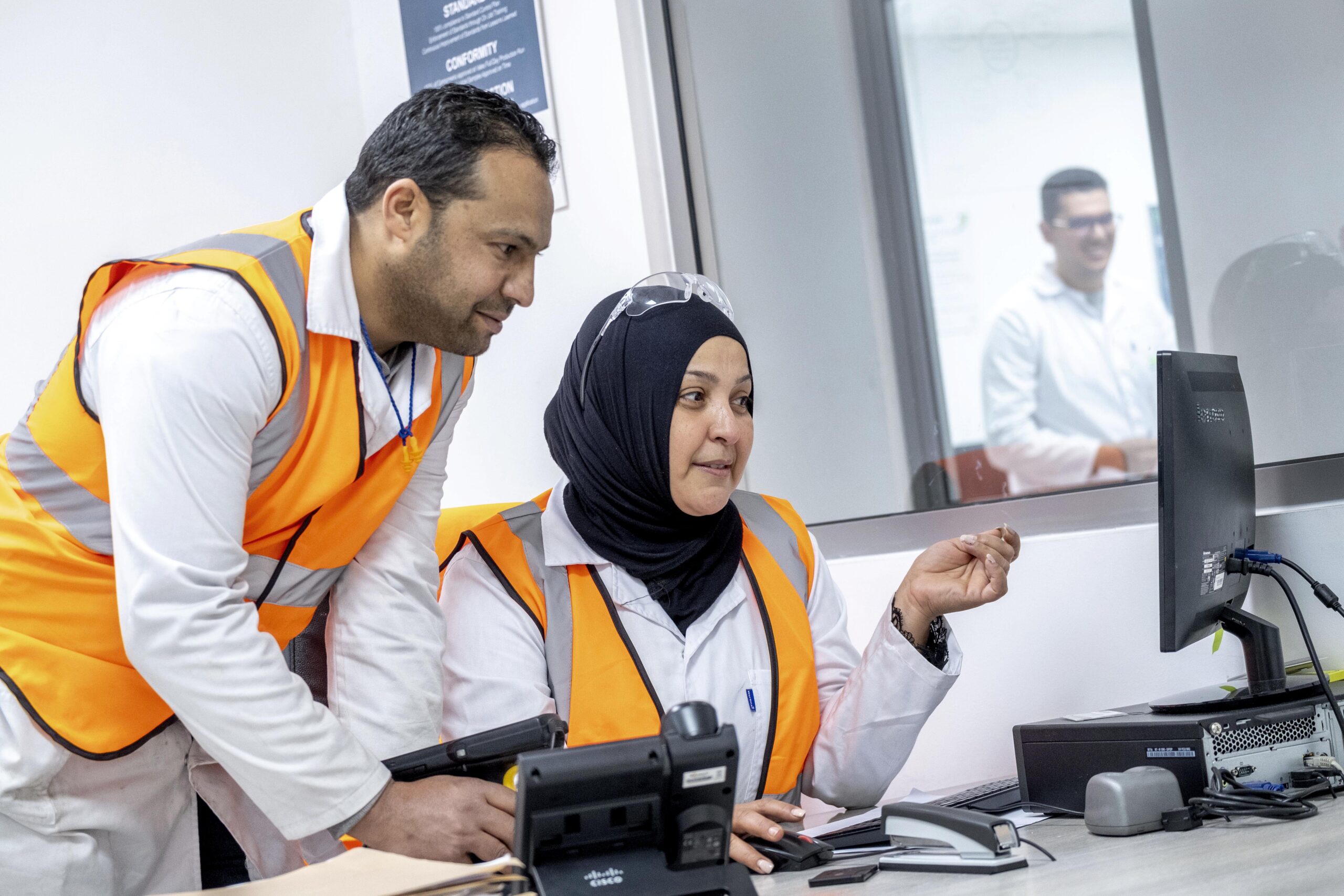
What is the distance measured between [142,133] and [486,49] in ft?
2.47

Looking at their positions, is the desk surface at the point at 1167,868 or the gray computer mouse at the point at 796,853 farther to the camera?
the gray computer mouse at the point at 796,853

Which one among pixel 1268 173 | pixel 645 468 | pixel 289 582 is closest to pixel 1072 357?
pixel 1268 173

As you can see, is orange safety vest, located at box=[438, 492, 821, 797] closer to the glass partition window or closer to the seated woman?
the seated woman

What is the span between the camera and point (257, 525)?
A: 53.9 inches

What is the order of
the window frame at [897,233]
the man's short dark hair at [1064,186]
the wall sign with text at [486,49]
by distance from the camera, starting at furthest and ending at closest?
the man's short dark hair at [1064,186]
the wall sign with text at [486,49]
the window frame at [897,233]

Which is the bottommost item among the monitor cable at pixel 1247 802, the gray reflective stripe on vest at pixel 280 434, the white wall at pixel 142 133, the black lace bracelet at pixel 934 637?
the monitor cable at pixel 1247 802

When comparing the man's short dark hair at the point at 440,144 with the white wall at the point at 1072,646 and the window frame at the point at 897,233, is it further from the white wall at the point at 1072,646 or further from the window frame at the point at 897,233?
the white wall at the point at 1072,646

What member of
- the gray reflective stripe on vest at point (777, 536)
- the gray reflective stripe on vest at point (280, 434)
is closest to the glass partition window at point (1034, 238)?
the gray reflective stripe on vest at point (777, 536)

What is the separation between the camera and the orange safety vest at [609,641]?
1.63 metres

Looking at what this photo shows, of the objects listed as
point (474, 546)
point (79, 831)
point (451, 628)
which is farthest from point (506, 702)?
point (79, 831)

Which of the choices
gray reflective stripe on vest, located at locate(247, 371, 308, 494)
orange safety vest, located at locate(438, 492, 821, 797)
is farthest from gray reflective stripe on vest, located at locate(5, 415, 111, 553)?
orange safety vest, located at locate(438, 492, 821, 797)

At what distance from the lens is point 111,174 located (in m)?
2.36

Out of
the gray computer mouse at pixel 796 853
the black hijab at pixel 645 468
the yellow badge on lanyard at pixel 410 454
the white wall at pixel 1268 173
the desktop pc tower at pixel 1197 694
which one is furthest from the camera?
the white wall at pixel 1268 173

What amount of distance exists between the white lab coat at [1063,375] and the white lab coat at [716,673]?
1255 millimetres
